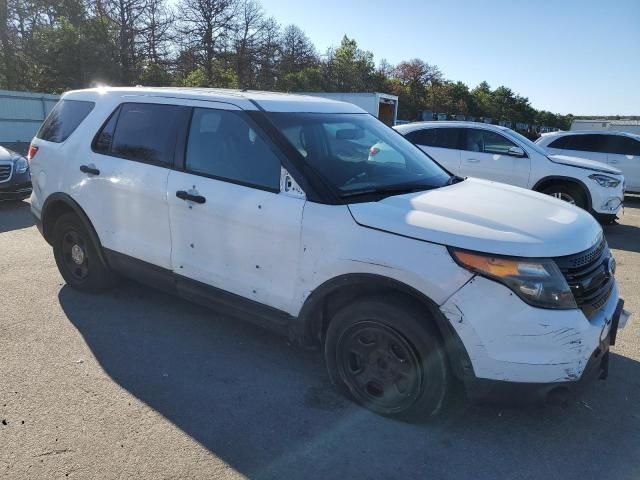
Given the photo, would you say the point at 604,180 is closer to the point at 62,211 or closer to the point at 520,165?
the point at 520,165

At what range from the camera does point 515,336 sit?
8.12 feet

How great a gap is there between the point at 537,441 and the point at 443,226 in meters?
1.32

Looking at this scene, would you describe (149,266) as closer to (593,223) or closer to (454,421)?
(454,421)

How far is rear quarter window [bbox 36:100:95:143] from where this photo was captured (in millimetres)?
4527

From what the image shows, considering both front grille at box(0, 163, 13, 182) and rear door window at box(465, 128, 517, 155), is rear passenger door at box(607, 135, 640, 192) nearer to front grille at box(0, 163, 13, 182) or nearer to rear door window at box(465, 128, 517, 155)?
rear door window at box(465, 128, 517, 155)

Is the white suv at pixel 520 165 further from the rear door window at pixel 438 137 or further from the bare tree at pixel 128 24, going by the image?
the bare tree at pixel 128 24

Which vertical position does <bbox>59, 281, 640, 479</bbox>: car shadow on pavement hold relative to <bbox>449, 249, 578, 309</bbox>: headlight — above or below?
below

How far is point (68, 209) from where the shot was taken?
15.1 feet

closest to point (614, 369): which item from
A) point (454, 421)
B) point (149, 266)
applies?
point (454, 421)

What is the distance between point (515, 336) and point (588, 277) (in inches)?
23.1

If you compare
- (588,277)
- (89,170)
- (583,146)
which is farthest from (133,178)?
(583,146)

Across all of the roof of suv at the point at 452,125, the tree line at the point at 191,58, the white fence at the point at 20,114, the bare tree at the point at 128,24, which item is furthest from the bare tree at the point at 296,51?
the roof of suv at the point at 452,125

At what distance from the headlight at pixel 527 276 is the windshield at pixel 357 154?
895mm

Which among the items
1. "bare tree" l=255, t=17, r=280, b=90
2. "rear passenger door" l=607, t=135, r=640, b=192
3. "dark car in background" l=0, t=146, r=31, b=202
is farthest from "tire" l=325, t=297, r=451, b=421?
"bare tree" l=255, t=17, r=280, b=90
